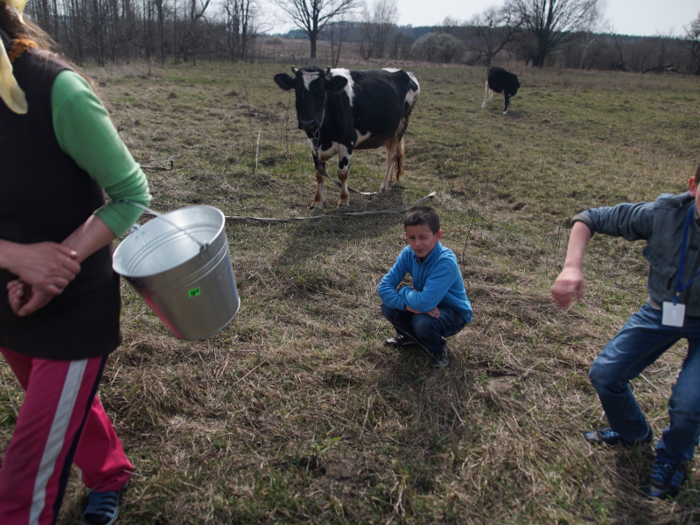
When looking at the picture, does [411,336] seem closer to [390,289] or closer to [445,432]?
[390,289]

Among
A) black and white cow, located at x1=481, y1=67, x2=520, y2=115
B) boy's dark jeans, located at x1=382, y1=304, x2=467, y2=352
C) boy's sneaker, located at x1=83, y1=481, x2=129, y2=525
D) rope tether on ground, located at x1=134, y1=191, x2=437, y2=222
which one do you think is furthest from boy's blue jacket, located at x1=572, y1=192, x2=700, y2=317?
black and white cow, located at x1=481, y1=67, x2=520, y2=115

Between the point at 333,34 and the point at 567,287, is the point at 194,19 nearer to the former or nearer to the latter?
the point at 333,34

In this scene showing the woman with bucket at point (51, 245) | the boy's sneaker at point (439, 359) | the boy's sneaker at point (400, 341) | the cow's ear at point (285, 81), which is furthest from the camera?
the cow's ear at point (285, 81)

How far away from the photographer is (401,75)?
6.65 metres

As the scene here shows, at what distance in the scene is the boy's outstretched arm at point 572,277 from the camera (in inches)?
65.3

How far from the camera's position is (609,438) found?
2.10 m

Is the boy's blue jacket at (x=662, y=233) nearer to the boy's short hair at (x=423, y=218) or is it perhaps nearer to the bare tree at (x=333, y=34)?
the boy's short hair at (x=423, y=218)

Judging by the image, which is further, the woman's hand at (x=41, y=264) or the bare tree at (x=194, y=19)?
the bare tree at (x=194, y=19)

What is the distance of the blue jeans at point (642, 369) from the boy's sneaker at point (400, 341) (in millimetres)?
1031

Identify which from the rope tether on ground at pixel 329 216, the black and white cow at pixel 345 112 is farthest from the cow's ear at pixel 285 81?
the rope tether on ground at pixel 329 216

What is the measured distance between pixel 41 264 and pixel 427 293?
1.74 metres

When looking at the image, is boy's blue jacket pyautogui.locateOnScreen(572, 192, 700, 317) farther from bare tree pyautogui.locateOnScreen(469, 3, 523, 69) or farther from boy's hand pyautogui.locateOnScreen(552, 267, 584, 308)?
bare tree pyautogui.locateOnScreen(469, 3, 523, 69)

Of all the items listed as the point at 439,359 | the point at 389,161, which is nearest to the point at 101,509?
the point at 439,359

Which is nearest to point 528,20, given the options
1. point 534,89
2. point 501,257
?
point 534,89
